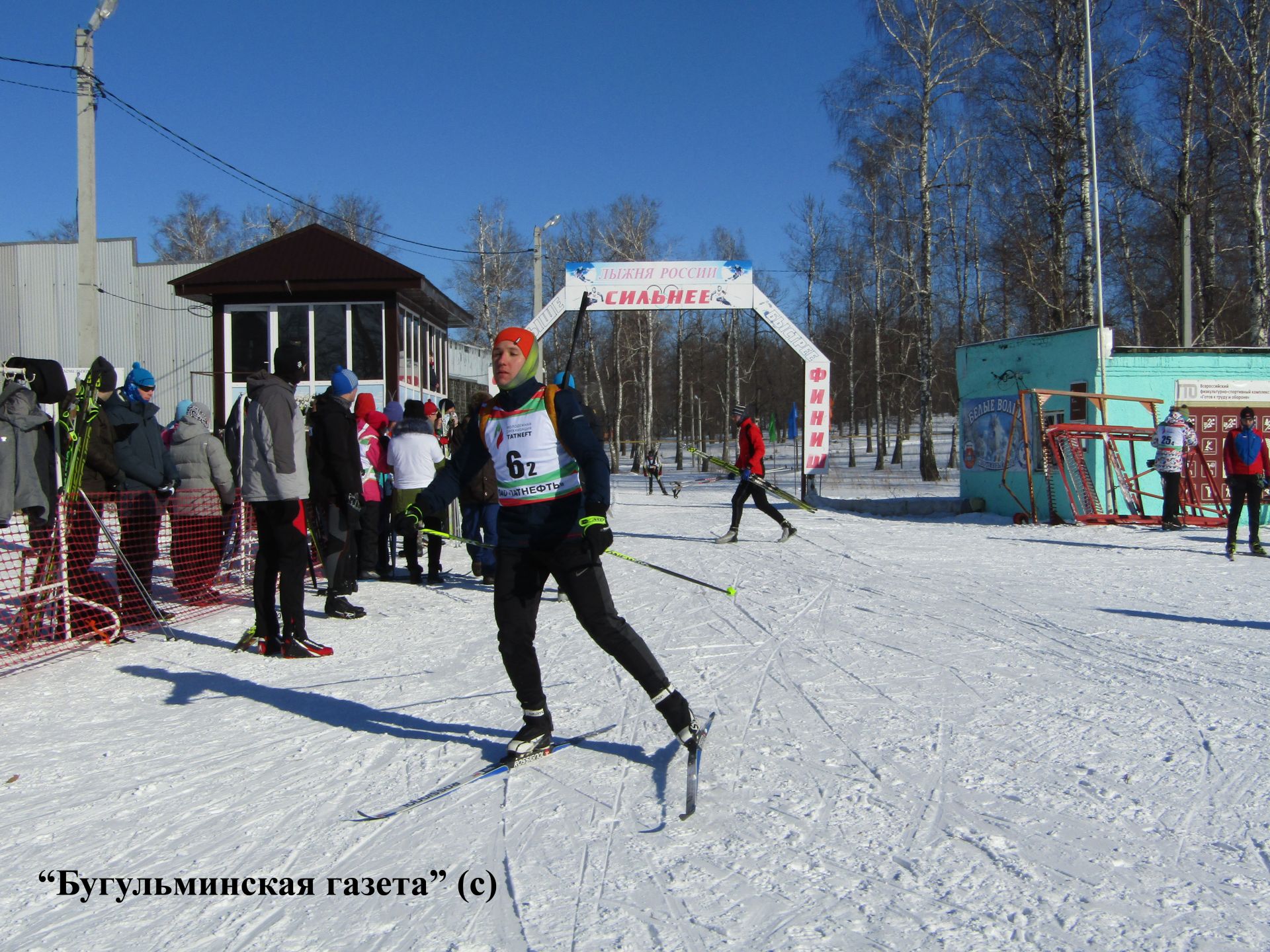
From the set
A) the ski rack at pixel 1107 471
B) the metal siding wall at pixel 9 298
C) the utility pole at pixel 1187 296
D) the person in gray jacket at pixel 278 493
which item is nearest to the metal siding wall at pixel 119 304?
the metal siding wall at pixel 9 298

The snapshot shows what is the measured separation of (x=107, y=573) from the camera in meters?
7.80

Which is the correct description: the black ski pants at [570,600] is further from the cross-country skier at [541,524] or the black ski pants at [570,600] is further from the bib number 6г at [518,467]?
the bib number 6г at [518,467]

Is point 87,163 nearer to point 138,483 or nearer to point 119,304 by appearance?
point 138,483

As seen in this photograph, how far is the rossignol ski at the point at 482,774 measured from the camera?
3.38 metres

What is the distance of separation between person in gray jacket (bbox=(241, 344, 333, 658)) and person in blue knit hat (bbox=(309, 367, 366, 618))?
645 mm

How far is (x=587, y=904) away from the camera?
2682 mm

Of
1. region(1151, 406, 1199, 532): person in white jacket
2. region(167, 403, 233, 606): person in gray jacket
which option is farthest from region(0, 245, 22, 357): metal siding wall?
region(1151, 406, 1199, 532): person in white jacket

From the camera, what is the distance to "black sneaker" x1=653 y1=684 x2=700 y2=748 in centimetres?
366

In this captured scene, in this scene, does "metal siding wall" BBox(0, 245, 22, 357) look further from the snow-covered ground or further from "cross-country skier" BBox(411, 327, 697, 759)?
"cross-country skier" BBox(411, 327, 697, 759)

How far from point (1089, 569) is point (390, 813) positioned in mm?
8688

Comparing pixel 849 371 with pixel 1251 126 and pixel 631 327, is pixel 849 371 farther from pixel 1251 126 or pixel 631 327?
pixel 1251 126

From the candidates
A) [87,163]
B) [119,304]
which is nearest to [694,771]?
[87,163]

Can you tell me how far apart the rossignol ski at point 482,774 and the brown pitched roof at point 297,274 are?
52.3 feet

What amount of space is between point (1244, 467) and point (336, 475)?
1008 cm
